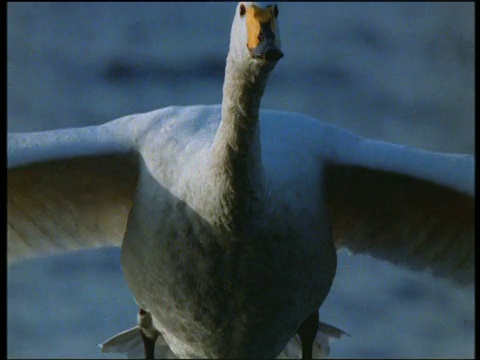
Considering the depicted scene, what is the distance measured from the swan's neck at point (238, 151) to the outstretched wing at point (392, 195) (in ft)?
1.11

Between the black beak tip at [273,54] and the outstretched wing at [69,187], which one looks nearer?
the black beak tip at [273,54]

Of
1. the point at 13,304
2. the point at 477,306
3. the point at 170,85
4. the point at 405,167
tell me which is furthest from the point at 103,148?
the point at 170,85

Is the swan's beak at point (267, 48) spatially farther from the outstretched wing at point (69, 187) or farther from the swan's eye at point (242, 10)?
the outstretched wing at point (69, 187)

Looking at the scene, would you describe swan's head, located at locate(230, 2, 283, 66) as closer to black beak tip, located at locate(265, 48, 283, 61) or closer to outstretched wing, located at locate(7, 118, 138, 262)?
black beak tip, located at locate(265, 48, 283, 61)

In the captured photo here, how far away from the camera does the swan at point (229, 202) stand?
3.54 m

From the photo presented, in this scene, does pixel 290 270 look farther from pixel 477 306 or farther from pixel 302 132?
pixel 477 306

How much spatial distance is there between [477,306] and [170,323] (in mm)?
1184

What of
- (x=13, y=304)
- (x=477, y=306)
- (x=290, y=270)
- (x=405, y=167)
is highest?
(x=405, y=167)

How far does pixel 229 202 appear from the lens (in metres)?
3.52

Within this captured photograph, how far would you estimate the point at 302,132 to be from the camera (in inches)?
154

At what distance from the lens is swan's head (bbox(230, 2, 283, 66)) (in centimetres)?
312

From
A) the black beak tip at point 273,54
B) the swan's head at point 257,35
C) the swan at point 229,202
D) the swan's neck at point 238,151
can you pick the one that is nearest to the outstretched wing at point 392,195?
the swan at point 229,202

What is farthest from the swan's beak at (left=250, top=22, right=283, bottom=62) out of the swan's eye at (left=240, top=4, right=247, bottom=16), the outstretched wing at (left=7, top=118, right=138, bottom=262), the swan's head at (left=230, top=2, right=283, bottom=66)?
the outstretched wing at (left=7, top=118, right=138, bottom=262)

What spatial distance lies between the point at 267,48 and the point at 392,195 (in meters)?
1.21
